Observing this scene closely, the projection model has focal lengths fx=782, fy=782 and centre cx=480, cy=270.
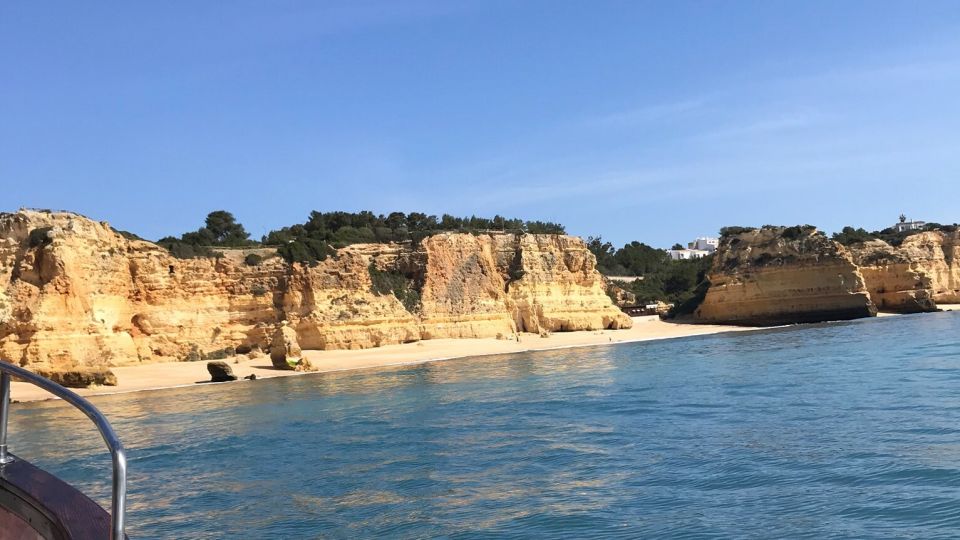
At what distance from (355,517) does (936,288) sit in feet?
216

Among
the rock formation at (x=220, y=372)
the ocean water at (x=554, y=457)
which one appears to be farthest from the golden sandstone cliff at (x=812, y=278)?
the rock formation at (x=220, y=372)

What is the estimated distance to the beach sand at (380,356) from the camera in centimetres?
2720

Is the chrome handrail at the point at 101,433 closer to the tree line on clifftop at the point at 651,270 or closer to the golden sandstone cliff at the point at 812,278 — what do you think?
the golden sandstone cliff at the point at 812,278

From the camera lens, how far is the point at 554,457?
444 inches

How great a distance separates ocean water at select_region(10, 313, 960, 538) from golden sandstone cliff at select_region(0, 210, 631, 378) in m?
7.38

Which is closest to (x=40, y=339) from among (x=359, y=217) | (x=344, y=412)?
(x=344, y=412)


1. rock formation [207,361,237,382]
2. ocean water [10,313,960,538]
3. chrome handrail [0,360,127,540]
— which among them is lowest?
ocean water [10,313,960,538]

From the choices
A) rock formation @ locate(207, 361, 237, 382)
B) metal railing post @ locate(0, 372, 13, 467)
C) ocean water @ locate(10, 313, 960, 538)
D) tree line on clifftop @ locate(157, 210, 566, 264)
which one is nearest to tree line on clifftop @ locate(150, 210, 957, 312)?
tree line on clifftop @ locate(157, 210, 566, 264)

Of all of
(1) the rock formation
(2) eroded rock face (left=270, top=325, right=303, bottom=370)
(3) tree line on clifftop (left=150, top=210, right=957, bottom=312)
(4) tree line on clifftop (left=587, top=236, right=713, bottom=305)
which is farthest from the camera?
(4) tree line on clifftop (left=587, top=236, right=713, bottom=305)

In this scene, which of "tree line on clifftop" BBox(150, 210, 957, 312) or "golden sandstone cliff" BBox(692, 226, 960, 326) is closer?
"tree line on clifftop" BBox(150, 210, 957, 312)

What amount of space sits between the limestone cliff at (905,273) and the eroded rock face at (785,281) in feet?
16.5

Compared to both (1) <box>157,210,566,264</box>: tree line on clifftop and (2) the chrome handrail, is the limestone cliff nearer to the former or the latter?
(1) <box>157,210,566,264</box>: tree line on clifftop

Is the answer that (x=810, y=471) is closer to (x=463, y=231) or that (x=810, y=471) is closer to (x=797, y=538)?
(x=797, y=538)

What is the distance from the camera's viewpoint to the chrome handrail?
7.73 ft
